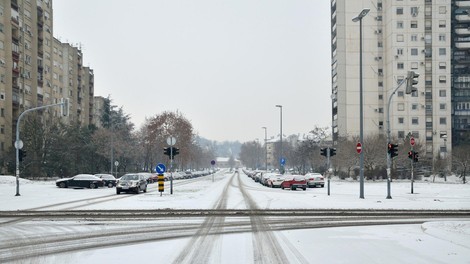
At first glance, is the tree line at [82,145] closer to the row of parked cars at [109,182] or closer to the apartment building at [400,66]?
the row of parked cars at [109,182]

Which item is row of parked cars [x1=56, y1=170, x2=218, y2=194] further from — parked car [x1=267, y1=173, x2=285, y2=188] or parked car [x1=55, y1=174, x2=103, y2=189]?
parked car [x1=267, y1=173, x2=285, y2=188]

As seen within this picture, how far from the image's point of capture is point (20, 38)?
7606cm

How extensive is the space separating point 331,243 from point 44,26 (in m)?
85.0

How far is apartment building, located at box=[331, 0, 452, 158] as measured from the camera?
89.3 metres

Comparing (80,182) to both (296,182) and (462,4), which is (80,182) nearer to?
(296,182)

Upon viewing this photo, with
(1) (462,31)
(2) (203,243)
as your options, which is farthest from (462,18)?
(2) (203,243)

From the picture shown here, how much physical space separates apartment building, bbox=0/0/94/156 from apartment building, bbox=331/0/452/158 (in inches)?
2152

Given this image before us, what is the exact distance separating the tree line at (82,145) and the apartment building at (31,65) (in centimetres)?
472

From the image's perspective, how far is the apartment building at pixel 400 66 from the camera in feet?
293

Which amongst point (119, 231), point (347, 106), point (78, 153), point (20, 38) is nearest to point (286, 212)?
point (119, 231)

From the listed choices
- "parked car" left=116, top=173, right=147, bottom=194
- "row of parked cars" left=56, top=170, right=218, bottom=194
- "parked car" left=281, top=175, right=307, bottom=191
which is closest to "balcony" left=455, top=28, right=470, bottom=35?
"parked car" left=281, top=175, right=307, bottom=191

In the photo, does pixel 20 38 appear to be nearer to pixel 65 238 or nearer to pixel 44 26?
pixel 44 26

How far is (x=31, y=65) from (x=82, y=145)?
19.8m

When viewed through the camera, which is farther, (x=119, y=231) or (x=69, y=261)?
(x=119, y=231)
